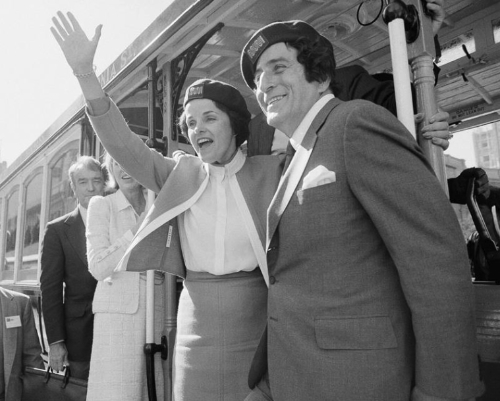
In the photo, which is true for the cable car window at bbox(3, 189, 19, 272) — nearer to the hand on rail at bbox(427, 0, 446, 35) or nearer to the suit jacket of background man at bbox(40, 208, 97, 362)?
the suit jacket of background man at bbox(40, 208, 97, 362)

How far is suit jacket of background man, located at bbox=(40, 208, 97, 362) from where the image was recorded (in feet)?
8.27

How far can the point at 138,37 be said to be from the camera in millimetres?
2545

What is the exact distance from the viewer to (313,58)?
1262 mm

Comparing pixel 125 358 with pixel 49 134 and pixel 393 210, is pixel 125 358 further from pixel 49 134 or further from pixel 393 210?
pixel 49 134

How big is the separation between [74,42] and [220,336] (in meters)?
1.17

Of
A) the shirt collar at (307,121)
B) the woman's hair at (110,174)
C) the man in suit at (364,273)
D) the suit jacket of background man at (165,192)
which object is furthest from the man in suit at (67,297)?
the shirt collar at (307,121)

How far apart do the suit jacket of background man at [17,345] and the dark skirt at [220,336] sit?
2.07 meters

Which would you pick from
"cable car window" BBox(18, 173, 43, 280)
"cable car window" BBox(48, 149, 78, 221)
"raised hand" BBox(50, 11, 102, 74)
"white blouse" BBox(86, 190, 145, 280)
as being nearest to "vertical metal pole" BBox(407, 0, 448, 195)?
"raised hand" BBox(50, 11, 102, 74)

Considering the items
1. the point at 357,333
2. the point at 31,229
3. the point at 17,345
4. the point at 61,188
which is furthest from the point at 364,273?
the point at 31,229

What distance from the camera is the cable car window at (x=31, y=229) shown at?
4898mm

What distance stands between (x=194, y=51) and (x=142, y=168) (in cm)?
121

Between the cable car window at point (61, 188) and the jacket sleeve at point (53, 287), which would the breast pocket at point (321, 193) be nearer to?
the jacket sleeve at point (53, 287)

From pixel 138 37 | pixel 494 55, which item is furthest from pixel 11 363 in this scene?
pixel 494 55

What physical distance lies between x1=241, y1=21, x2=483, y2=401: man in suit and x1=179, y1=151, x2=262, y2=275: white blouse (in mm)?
304
